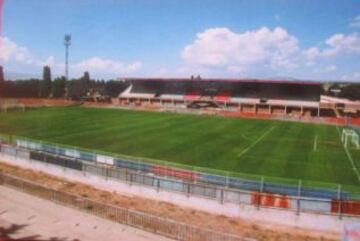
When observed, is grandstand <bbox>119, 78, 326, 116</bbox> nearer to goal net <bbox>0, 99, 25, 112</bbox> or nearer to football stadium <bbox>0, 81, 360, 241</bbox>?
football stadium <bbox>0, 81, 360, 241</bbox>

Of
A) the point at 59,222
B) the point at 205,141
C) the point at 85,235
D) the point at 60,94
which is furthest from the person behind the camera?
the point at 60,94

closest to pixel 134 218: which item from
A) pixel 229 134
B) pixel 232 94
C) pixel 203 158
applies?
pixel 203 158

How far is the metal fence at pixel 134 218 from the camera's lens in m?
17.5

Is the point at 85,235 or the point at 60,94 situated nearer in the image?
the point at 85,235

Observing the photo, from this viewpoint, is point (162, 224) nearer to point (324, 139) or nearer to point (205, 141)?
point (205, 141)

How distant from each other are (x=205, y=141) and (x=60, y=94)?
247 ft

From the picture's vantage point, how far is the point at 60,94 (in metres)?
106

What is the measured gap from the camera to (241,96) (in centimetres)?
7644

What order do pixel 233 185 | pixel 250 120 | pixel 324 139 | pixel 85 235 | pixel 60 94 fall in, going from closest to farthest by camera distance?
pixel 85 235 → pixel 233 185 → pixel 324 139 → pixel 250 120 → pixel 60 94

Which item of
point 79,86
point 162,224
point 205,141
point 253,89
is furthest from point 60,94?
point 162,224

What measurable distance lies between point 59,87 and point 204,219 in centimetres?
9270

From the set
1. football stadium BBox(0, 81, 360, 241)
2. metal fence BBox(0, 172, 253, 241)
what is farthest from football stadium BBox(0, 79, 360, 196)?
metal fence BBox(0, 172, 253, 241)

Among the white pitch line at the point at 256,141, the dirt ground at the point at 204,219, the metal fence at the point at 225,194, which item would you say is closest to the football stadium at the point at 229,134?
the white pitch line at the point at 256,141

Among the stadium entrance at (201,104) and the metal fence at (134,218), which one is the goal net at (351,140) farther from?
the stadium entrance at (201,104)
